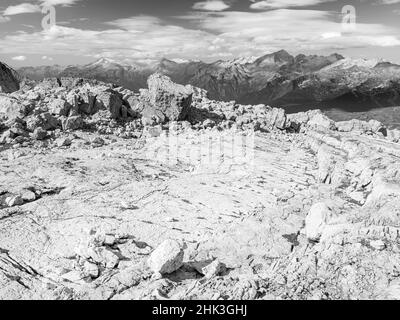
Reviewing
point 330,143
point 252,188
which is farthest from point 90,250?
point 330,143

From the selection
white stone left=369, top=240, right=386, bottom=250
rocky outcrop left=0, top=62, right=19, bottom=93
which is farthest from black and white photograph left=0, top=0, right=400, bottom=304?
rocky outcrop left=0, top=62, right=19, bottom=93

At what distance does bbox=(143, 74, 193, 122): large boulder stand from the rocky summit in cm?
31

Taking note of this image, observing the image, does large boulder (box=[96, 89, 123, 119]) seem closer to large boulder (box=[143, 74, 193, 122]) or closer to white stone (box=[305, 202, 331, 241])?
large boulder (box=[143, 74, 193, 122])

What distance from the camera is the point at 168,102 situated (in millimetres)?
91062

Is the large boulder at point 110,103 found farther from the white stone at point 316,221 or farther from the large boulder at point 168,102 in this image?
the white stone at point 316,221

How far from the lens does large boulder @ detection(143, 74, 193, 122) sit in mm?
89088

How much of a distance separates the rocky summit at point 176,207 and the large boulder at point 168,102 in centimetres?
31

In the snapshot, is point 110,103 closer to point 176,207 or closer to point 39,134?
point 39,134

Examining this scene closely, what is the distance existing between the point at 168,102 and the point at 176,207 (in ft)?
166

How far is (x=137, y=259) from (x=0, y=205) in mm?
18337

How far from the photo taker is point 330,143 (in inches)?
3583

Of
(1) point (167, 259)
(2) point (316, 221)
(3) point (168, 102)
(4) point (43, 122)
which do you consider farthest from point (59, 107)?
(2) point (316, 221)

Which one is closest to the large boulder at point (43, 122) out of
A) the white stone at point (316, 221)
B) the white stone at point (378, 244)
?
the white stone at point (316, 221)
